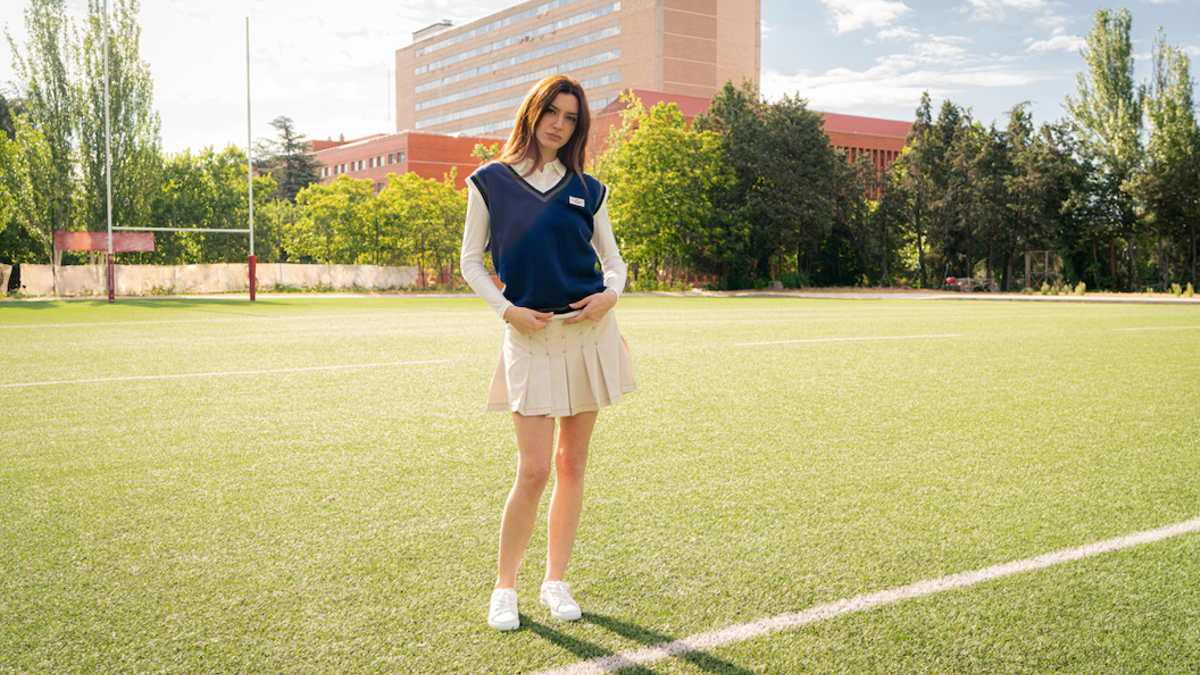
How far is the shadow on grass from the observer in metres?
2.43

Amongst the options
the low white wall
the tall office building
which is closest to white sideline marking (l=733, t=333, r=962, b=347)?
the low white wall

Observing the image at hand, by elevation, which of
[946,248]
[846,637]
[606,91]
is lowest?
[846,637]

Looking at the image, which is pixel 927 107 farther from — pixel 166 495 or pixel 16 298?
pixel 166 495

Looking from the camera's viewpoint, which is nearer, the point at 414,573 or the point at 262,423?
the point at 414,573

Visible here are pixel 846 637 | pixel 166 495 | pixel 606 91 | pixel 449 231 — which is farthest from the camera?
pixel 606 91

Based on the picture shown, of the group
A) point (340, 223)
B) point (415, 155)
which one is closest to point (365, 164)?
point (415, 155)

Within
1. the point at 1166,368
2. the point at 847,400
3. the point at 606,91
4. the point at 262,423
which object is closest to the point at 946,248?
the point at 1166,368

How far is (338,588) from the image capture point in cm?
301

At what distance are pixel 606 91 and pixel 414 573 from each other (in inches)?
3796

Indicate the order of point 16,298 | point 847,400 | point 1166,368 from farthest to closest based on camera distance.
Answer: point 16,298, point 1166,368, point 847,400

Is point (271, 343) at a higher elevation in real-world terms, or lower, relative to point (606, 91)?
lower

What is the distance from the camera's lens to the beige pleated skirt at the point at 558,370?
2682 mm

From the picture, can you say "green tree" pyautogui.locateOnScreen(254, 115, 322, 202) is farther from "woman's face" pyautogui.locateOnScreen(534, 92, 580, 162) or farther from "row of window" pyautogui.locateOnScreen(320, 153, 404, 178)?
"woman's face" pyautogui.locateOnScreen(534, 92, 580, 162)

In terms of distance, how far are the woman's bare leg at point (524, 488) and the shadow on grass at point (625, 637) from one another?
0.68ft
